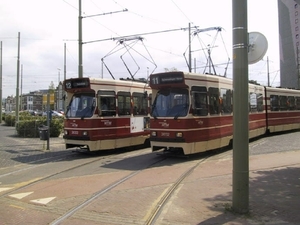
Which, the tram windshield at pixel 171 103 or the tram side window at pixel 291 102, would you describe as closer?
the tram windshield at pixel 171 103

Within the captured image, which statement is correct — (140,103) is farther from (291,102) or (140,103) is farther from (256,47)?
(291,102)

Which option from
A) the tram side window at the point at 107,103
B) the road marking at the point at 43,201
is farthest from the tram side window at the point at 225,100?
the road marking at the point at 43,201

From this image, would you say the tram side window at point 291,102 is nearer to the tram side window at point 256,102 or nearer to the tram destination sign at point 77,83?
the tram side window at point 256,102

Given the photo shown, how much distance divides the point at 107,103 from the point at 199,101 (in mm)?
3824

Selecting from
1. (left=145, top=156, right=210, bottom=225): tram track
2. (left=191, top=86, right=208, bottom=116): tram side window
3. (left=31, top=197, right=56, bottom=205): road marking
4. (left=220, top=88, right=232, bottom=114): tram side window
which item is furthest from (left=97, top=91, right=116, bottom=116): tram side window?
(left=31, top=197, right=56, bottom=205): road marking

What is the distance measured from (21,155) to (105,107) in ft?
13.1

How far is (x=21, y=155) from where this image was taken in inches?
546

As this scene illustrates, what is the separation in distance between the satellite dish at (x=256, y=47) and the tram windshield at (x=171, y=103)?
594 cm

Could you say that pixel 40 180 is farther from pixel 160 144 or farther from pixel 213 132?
pixel 213 132

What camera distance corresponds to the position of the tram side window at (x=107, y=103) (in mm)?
13367

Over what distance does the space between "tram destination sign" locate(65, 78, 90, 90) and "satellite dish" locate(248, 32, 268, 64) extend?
331 inches

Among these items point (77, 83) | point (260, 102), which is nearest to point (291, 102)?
point (260, 102)

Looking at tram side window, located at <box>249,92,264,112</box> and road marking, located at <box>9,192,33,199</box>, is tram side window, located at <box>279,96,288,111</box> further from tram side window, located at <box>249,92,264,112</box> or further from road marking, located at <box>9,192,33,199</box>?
road marking, located at <box>9,192,33,199</box>

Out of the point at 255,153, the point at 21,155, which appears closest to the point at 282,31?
the point at 255,153
